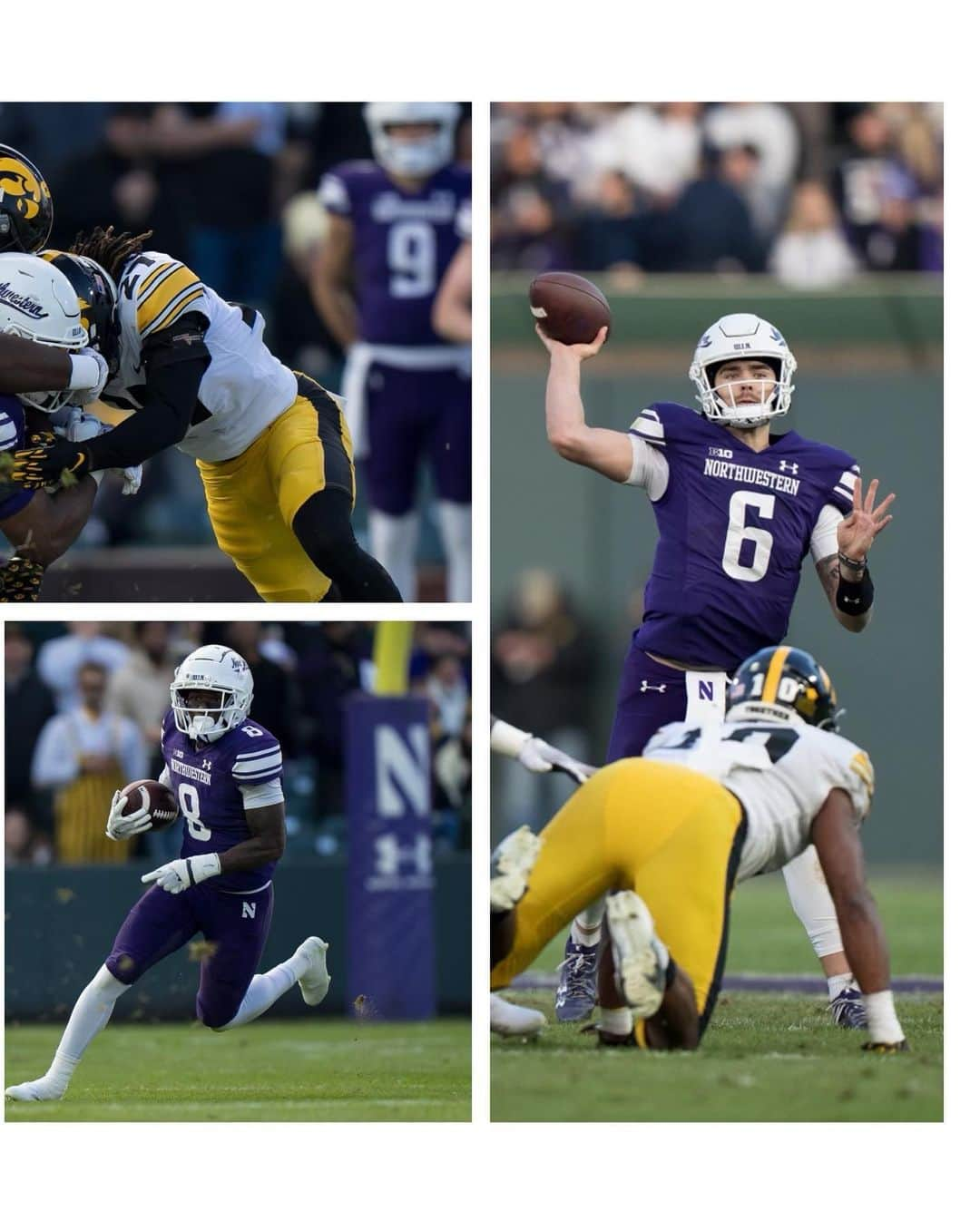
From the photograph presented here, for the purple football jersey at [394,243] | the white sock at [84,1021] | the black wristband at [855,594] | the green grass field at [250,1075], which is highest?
the purple football jersey at [394,243]

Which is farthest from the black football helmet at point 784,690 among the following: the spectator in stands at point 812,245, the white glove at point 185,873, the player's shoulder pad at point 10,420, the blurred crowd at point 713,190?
the spectator in stands at point 812,245

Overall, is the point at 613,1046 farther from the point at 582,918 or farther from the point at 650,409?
the point at 650,409

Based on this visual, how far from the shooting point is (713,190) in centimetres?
540

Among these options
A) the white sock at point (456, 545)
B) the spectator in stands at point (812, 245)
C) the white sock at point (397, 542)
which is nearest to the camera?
the white sock at point (397, 542)

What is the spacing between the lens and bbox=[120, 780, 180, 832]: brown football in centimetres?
345

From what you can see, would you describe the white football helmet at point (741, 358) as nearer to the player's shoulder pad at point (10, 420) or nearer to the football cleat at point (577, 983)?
the football cleat at point (577, 983)

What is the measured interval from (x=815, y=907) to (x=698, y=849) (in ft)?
1.37

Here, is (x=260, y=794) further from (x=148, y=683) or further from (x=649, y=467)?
(x=649, y=467)

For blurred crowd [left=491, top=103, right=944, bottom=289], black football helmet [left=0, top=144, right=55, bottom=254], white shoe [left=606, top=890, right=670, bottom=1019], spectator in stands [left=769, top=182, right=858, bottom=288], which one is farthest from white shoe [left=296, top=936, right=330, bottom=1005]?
spectator in stands [left=769, top=182, right=858, bottom=288]

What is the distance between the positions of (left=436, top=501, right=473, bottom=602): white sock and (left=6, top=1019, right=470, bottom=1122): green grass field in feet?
2.76

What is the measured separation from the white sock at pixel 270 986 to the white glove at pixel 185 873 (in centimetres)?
20

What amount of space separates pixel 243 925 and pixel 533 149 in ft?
7.72

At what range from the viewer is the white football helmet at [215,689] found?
3.50 m
